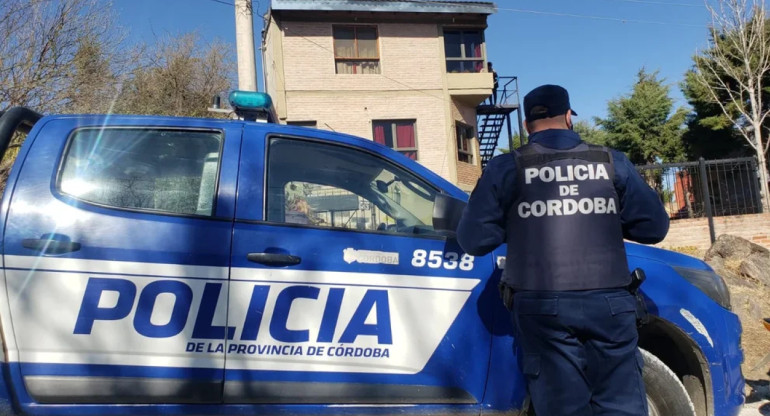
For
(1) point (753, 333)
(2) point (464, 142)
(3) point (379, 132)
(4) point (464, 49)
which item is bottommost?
(1) point (753, 333)

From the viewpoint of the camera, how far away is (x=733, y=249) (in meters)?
7.61

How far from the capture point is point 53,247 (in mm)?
2434

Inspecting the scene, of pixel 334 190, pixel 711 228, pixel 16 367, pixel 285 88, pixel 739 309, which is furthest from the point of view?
pixel 285 88

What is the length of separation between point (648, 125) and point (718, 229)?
1489 centimetres

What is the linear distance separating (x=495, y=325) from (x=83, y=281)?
187 cm

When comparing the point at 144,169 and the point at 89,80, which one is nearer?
the point at 144,169

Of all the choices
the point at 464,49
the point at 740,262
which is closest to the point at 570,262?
the point at 740,262

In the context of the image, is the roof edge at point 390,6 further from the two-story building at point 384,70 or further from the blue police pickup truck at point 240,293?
the blue police pickup truck at point 240,293

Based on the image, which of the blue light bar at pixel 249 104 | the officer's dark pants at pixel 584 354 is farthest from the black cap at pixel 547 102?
the blue light bar at pixel 249 104

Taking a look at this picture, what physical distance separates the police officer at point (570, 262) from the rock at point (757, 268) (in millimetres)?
6079

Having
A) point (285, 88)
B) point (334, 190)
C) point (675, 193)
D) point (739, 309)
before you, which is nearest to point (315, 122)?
point (285, 88)

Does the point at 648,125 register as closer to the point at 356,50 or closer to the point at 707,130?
the point at 707,130

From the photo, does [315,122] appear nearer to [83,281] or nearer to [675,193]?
[675,193]

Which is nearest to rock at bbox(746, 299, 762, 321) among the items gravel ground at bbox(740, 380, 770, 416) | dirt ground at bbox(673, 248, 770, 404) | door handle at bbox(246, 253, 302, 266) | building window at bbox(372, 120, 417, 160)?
dirt ground at bbox(673, 248, 770, 404)
